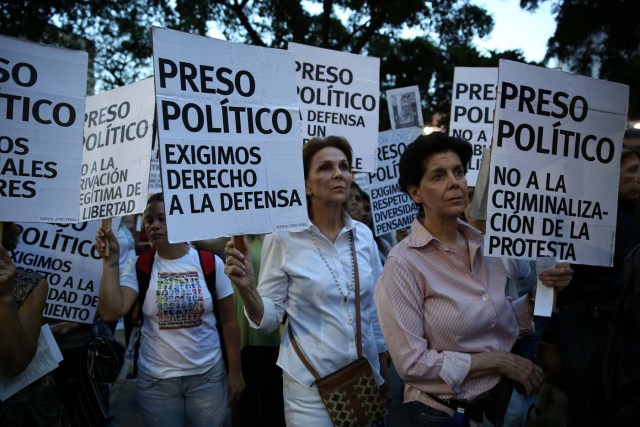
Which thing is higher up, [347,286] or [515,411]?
[347,286]

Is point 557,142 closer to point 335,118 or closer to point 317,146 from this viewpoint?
point 317,146

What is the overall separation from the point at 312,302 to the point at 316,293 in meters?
0.06

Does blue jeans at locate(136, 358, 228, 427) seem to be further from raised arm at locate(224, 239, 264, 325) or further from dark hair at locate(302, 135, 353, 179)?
dark hair at locate(302, 135, 353, 179)

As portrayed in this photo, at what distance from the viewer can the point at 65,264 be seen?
4.39m

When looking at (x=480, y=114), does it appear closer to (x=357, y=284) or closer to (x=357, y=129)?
(x=357, y=129)

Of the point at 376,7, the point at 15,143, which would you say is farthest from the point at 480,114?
the point at 376,7

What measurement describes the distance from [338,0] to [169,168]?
1684cm

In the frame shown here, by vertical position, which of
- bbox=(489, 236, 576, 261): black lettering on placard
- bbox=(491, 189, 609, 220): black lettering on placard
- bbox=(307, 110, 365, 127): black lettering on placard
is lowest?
bbox=(489, 236, 576, 261): black lettering on placard

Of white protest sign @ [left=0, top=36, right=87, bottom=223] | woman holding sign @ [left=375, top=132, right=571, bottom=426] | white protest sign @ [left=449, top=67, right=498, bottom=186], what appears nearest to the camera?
woman holding sign @ [left=375, top=132, right=571, bottom=426]

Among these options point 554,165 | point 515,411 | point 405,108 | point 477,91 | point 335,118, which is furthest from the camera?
point 405,108

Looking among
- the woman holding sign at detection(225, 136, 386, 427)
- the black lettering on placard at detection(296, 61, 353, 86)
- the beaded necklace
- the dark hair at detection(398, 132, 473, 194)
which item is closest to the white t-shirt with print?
the woman holding sign at detection(225, 136, 386, 427)

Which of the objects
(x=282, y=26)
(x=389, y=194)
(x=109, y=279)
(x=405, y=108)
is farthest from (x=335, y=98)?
(x=282, y=26)

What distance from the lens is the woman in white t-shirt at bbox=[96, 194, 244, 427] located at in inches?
149

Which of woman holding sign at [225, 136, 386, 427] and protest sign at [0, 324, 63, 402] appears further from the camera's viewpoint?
woman holding sign at [225, 136, 386, 427]
